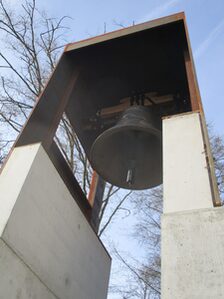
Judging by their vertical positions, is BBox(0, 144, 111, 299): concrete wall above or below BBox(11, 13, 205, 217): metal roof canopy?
below

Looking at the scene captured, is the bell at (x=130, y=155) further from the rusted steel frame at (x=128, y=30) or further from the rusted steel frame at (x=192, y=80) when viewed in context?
the rusted steel frame at (x=128, y=30)

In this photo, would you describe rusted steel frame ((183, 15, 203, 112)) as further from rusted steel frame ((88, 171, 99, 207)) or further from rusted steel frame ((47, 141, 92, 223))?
rusted steel frame ((88, 171, 99, 207))

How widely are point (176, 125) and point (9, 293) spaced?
1.48 meters

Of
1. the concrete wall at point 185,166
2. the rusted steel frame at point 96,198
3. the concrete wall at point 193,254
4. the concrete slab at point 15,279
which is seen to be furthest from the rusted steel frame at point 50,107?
the concrete wall at point 193,254

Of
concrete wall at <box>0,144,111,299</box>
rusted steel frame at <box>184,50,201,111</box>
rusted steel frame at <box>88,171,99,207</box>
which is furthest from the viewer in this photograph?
rusted steel frame at <box>88,171,99,207</box>

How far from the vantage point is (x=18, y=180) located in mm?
2115

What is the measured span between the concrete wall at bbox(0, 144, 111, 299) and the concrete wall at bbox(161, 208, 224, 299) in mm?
879

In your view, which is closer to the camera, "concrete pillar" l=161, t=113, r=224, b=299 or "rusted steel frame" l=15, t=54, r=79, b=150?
"concrete pillar" l=161, t=113, r=224, b=299

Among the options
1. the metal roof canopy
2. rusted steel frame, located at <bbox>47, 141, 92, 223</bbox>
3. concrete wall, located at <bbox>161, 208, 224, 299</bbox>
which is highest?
the metal roof canopy

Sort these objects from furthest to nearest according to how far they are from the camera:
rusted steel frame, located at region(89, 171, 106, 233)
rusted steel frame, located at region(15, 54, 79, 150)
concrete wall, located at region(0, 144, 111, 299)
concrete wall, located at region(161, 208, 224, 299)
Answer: rusted steel frame, located at region(89, 171, 106, 233)
rusted steel frame, located at region(15, 54, 79, 150)
concrete wall, located at region(0, 144, 111, 299)
concrete wall, located at region(161, 208, 224, 299)

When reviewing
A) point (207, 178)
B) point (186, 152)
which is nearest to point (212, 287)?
point (207, 178)

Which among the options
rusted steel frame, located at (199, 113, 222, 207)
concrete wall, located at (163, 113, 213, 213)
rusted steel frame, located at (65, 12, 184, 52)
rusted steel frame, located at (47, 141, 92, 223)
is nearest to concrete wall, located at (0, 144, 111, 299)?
rusted steel frame, located at (47, 141, 92, 223)

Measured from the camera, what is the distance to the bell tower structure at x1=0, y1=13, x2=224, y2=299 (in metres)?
1.57

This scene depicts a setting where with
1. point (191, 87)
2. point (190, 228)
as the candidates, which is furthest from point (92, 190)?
point (190, 228)
